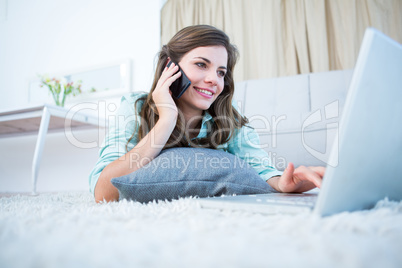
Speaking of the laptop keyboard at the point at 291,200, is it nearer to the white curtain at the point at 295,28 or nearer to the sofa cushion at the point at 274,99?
the sofa cushion at the point at 274,99

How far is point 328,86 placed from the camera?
184 centimetres

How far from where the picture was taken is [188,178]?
735 mm

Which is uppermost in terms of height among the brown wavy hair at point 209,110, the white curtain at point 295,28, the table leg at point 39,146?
the white curtain at point 295,28

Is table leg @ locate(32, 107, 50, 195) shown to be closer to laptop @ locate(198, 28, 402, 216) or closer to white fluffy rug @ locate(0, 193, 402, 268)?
white fluffy rug @ locate(0, 193, 402, 268)

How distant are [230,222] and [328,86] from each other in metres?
1.73

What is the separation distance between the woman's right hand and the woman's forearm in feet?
0.12

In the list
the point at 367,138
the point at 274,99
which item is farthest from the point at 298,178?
the point at 274,99

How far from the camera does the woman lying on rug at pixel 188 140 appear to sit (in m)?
0.73

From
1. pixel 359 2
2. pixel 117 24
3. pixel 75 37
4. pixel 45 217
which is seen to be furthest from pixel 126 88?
pixel 45 217

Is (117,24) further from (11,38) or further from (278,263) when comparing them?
(278,263)

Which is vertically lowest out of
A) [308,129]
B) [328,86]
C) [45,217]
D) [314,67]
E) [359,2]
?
[45,217]

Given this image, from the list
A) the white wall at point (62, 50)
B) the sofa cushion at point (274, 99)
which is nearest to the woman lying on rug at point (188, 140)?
the sofa cushion at point (274, 99)

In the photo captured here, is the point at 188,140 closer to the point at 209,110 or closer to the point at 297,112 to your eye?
the point at 209,110

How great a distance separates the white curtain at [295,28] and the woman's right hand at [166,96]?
1.47 meters
